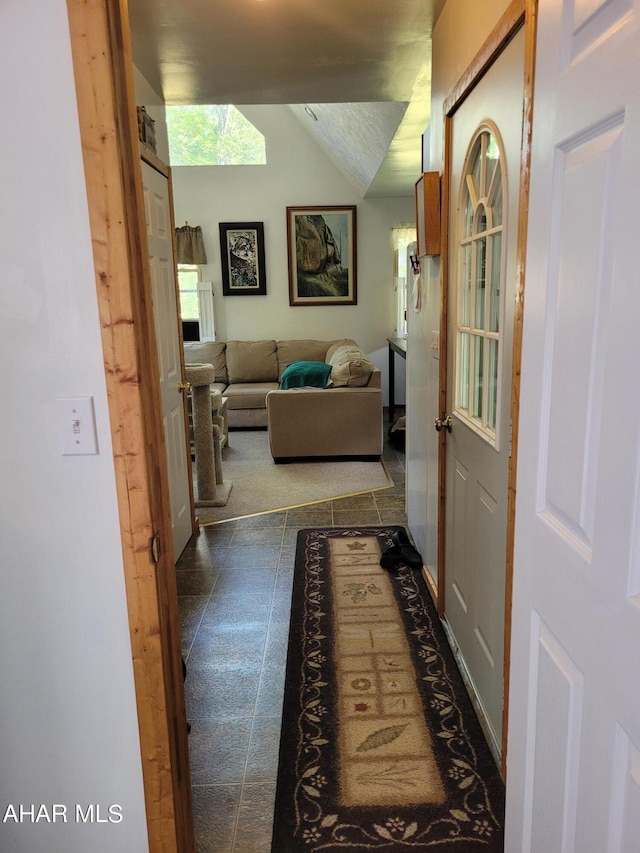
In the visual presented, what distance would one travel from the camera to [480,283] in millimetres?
1903

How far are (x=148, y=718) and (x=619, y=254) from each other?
1180 mm

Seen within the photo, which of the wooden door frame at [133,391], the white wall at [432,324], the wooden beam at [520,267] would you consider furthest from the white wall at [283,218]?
the wooden door frame at [133,391]

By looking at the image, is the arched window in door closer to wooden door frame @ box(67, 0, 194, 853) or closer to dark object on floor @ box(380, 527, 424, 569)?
wooden door frame @ box(67, 0, 194, 853)

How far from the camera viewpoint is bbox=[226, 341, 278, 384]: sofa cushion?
679cm

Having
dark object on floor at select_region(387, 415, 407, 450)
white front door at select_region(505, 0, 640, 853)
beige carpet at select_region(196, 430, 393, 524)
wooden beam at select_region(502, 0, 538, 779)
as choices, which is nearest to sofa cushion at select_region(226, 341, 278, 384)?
beige carpet at select_region(196, 430, 393, 524)

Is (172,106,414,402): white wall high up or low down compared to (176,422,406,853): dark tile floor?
up

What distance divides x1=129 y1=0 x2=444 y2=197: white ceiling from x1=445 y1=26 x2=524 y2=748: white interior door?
72 cm

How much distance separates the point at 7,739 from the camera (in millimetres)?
1234

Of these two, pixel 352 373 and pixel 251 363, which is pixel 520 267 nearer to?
pixel 352 373

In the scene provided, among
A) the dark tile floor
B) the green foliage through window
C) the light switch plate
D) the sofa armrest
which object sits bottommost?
the dark tile floor

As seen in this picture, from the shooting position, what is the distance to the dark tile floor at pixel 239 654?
1.65 m

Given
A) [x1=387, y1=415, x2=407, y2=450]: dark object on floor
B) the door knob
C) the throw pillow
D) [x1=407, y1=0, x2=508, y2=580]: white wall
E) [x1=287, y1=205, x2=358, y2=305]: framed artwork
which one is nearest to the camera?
[x1=407, y1=0, x2=508, y2=580]: white wall

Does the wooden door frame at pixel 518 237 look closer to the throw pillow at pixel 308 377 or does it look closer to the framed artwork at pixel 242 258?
the throw pillow at pixel 308 377

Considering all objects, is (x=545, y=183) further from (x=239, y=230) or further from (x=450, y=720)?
(x=239, y=230)
